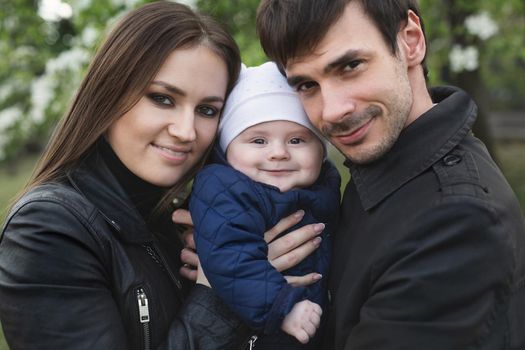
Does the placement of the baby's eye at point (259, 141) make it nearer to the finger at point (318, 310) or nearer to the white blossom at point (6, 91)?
the finger at point (318, 310)

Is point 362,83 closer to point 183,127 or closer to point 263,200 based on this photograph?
point 263,200

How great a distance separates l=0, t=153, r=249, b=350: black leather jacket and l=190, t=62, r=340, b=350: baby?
0.17 m

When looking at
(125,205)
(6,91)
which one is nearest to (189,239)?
(125,205)

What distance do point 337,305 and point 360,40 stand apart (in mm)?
964

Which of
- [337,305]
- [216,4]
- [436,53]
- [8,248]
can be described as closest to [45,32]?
[216,4]

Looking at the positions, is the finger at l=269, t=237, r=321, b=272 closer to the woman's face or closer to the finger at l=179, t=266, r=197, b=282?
the finger at l=179, t=266, r=197, b=282

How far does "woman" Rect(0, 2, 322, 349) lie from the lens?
2.09m

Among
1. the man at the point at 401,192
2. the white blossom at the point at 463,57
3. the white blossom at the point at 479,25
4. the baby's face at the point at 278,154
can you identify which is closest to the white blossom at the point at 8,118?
the white blossom at the point at 463,57

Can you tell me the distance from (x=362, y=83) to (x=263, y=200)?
2.08ft

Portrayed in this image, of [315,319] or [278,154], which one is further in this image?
[278,154]

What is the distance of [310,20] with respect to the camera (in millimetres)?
2191

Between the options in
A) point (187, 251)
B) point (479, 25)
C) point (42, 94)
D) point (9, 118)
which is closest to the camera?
point (187, 251)

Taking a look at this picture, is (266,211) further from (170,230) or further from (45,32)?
(45,32)

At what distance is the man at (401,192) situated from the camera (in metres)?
1.81
